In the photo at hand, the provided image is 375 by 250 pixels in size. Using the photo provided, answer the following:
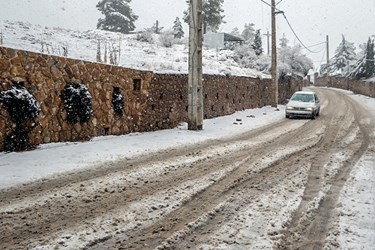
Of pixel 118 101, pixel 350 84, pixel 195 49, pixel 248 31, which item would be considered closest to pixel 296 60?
pixel 350 84

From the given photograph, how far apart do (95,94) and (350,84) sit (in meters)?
59.8

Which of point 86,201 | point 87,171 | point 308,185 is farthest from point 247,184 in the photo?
point 87,171

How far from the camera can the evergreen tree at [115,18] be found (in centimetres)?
5581

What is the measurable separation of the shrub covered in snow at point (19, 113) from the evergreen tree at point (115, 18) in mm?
49353

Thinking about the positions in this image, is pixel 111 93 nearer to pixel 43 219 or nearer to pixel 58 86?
pixel 58 86

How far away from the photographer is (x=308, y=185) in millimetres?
5961

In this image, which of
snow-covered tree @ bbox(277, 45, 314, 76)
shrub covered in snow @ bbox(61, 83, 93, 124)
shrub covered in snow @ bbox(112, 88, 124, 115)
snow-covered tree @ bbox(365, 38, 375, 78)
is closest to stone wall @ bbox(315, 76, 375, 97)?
snow-covered tree @ bbox(365, 38, 375, 78)

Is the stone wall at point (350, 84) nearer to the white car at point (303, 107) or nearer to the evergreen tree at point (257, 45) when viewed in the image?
the evergreen tree at point (257, 45)

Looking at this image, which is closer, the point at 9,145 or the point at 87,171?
the point at 87,171

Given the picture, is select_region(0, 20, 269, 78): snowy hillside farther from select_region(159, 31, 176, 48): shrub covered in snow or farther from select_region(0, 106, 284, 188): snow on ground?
select_region(0, 106, 284, 188): snow on ground

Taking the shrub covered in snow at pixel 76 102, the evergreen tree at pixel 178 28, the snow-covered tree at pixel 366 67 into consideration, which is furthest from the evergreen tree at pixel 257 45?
the shrub covered in snow at pixel 76 102

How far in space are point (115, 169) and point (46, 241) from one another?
3.46 meters

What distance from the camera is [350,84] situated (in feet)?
198

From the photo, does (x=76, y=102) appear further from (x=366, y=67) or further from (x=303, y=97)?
(x=366, y=67)
